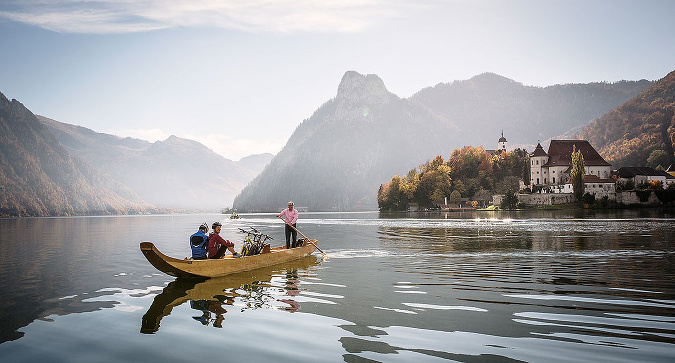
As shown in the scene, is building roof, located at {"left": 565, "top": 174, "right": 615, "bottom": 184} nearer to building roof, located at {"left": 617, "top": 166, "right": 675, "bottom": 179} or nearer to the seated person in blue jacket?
building roof, located at {"left": 617, "top": 166, "right": 675, "bottom": 179}

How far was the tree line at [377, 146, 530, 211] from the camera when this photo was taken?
170625 mm

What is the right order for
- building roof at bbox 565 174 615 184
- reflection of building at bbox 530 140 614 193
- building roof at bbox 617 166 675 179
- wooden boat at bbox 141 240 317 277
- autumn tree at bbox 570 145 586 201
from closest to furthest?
wooden boat at bbox 141 240 317 277 → autumn tree at bbox 570 145 586 201 → building roof at bbox 565 174 615 184 → building roof at bbox 617 166 675 179 → reflection of building at bbox 530 140 614 193

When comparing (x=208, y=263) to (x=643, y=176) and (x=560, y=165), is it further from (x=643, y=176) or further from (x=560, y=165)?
(x=560, y=165)

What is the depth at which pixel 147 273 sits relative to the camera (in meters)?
23.4

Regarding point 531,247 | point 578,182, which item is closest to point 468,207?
point 578,182

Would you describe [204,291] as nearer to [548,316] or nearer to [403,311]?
[403,311]

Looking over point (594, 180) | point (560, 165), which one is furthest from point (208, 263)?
point (560, 165)

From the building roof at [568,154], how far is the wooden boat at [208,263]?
15693cm

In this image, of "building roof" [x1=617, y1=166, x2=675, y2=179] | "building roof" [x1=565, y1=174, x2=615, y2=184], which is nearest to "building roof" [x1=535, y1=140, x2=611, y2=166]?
"building roof" [x1=617, y1=166, x2=675, y2=179]

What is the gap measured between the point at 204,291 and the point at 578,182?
136 meters

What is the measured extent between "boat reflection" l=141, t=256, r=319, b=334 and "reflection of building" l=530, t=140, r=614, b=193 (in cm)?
14417

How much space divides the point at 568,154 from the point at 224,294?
169 metres

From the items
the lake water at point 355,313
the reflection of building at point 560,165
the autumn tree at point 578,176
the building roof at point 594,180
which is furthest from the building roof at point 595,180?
the lake water at point 355,313

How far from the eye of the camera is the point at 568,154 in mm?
162125
